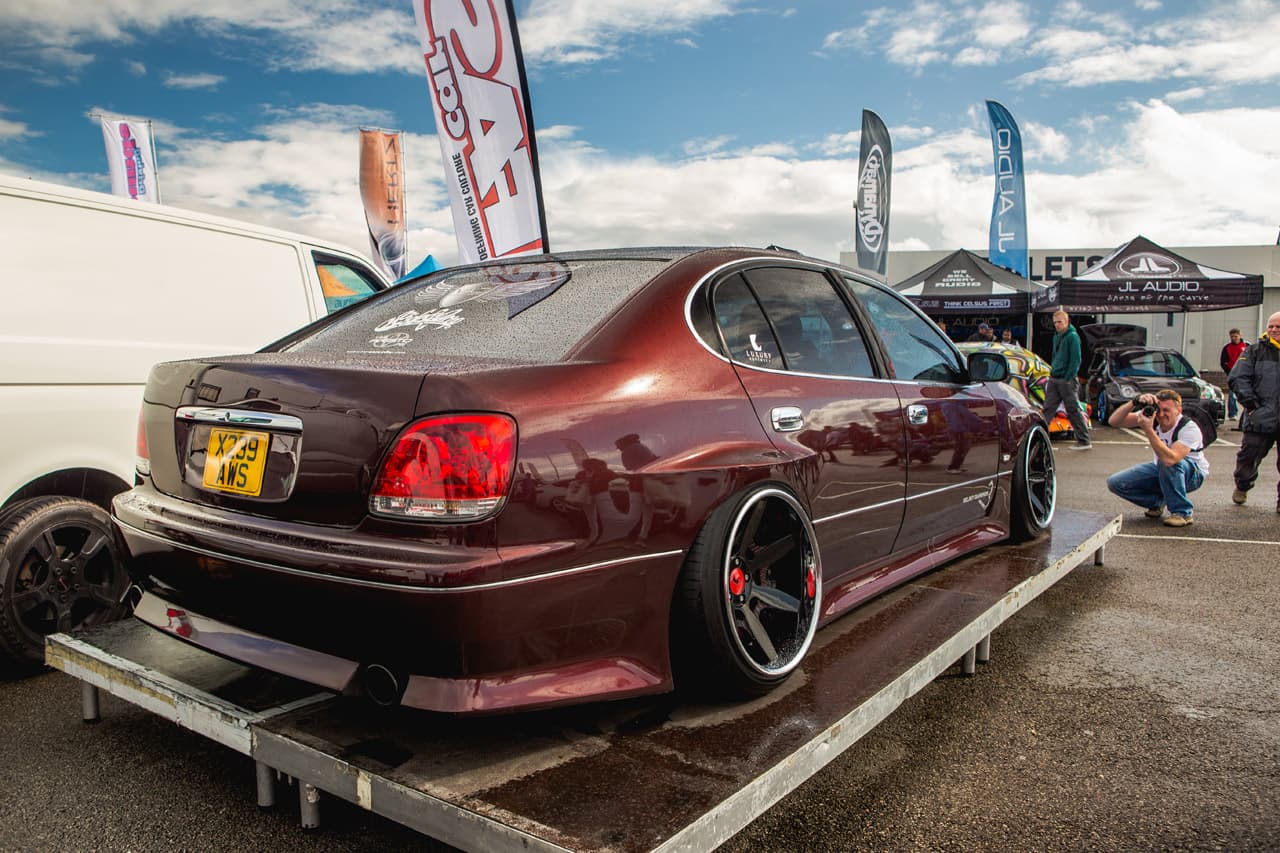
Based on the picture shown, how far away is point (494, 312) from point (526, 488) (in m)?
0.79

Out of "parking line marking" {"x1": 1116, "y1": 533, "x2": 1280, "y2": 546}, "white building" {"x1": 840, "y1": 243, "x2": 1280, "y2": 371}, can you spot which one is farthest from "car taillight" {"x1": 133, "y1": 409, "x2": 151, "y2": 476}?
"white building" {"x1": 840, "y1": 243, "x2": 1280, "y2": 371}

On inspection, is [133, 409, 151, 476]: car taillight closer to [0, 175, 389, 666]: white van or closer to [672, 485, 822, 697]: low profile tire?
[0, 175, 389, 666]: white van

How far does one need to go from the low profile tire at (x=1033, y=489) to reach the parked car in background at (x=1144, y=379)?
36.7 ft

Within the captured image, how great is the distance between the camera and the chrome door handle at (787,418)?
A: 2.55 metres

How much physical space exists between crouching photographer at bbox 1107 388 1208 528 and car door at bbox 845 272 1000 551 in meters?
3.43

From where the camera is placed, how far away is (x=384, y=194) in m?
15.9

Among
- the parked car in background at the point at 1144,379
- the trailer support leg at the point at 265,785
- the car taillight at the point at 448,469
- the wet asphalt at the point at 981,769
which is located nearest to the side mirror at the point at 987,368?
the wet asphalt at the point at 981,769

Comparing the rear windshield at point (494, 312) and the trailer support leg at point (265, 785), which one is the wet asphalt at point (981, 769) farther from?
the rear windshield at point (494, 312)

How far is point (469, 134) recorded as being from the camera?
790cm

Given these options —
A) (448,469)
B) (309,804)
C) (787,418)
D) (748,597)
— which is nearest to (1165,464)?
(787,418)

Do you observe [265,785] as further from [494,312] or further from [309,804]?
[494,312]

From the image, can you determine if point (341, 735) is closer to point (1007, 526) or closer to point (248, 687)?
point (248, 687)

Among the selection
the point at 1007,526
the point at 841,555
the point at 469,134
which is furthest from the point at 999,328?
the point at 841,555

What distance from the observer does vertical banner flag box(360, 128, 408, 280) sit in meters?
15.6
